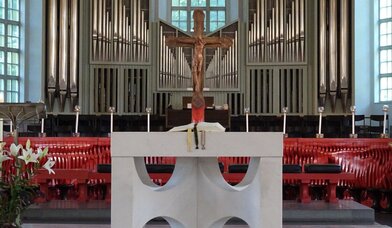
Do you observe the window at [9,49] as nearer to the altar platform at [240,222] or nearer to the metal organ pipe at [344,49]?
the metal organ pipe at [344,49]

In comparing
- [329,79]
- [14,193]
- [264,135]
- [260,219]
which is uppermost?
[329,79]

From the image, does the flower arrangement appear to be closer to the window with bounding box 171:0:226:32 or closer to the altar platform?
the altar platform

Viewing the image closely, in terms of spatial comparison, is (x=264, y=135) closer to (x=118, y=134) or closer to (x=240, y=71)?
(x=118, y=134)

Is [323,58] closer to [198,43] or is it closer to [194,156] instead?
[198,43]

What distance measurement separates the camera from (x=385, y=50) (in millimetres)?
12352

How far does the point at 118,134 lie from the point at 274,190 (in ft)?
3.31

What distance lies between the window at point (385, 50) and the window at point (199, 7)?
348cm

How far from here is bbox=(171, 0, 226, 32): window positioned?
1343 centimetres

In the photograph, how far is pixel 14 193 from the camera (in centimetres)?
298

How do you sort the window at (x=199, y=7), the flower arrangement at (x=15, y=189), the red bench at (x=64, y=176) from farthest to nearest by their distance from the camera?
1. the window at (x=199, y=7)
2. the red bench at (x=64, y=176)
3. the flower arrangement at (x=15, y=189)

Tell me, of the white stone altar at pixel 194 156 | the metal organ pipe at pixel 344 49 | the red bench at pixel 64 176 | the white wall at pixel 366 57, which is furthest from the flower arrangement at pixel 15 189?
the white wall at pixel 366 57

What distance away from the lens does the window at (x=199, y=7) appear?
13430mm

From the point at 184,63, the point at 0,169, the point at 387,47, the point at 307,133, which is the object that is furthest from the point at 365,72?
the point at 0,169

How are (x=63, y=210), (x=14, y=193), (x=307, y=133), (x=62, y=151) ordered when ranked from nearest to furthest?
1. (x=14, y=193)
2. (x=63, y=210)
3. (x=62, y=151)
4. (x=307, y=133)
